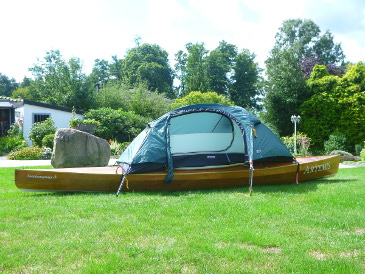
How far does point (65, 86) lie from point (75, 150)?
1470 centimetres

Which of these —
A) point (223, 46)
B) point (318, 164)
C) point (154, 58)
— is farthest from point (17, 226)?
point (154, 58)

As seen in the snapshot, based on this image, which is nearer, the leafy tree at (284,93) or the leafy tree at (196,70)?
the leafy tree at (284,93)

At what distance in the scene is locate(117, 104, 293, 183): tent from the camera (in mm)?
6105

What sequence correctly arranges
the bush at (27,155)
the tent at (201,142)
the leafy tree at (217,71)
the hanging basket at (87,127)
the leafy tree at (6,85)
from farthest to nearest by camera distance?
1. the leafy tree at (6,85)
2. the leafy tree at (217,71)
3. the hanging basket at (87,127)
4. the bush at (27,155)
5. the tent at (201,142)

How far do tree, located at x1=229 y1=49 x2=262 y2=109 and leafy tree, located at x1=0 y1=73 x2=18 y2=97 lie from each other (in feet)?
109

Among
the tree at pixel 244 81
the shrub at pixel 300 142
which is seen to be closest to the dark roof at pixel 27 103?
the shrub at pixel 300 142

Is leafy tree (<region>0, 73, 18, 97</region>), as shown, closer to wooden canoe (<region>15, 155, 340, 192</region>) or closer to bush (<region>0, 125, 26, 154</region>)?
bush (<region>0, 125, 26, 154</region>)

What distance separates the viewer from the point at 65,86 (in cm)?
2211

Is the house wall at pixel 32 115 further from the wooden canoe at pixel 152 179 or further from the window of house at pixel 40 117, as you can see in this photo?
the wooden canoe at pixel 152 179

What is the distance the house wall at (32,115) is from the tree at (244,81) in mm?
17359

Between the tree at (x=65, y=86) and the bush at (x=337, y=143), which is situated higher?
the tree at (x=65, y=86)

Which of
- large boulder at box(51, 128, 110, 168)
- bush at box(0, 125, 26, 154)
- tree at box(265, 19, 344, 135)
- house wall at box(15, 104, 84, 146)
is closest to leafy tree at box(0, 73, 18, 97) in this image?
house wall at box(15, 104, 84, 146)

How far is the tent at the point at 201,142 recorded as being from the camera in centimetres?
611

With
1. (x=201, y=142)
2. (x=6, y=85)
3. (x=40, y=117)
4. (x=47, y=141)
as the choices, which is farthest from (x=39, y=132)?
(x=6, y=85)
